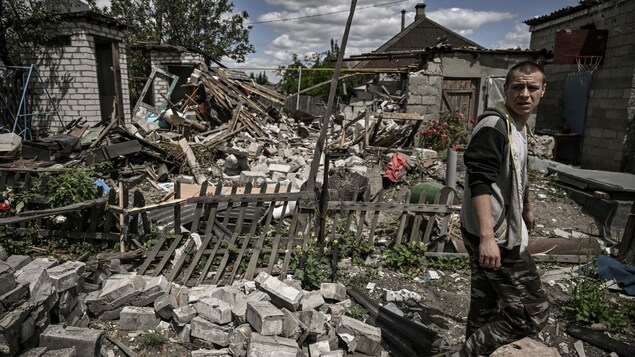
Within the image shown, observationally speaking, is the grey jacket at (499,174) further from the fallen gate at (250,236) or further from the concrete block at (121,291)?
the concrete block at (121,291)

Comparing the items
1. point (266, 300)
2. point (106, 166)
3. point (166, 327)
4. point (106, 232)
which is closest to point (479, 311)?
point (266, 300)

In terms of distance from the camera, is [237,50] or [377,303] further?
[237,50]

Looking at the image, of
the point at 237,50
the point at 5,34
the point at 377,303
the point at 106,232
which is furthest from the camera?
the point at 237,50

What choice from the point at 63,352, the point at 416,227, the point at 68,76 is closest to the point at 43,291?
the point at 63,352

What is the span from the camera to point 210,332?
3.06 metres

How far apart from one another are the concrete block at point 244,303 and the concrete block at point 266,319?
0.12m

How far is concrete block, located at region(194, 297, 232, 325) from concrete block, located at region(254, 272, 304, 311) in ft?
1.13

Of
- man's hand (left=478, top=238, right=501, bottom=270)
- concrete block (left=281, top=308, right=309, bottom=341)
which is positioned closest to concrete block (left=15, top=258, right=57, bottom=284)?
concrete block (left=281, top=308, right=309, bottom=341)

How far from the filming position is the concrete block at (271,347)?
2689 mm

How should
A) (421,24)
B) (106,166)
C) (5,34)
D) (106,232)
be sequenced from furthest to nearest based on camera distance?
(421,24), (5,34), (106,166), (106,232)

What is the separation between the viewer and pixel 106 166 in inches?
312

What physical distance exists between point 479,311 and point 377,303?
3.82 ft

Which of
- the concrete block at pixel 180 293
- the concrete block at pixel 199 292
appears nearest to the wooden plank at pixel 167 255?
the concrete block at pixel 180 293

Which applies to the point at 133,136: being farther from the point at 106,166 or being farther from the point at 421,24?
the point at 421,24
